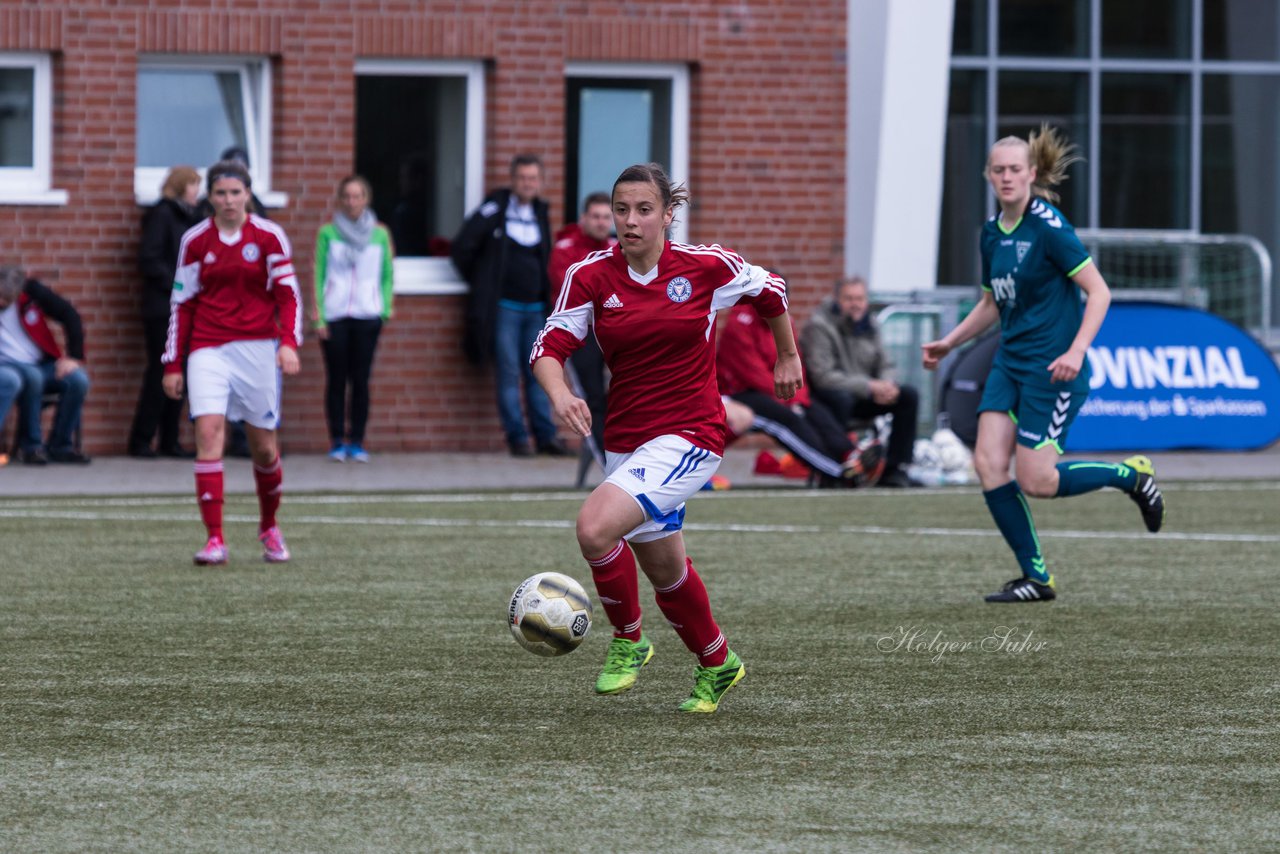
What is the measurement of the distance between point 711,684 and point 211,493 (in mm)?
4721

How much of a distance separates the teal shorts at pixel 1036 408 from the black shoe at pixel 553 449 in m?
9.17

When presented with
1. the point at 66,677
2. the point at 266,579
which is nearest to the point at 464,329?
the point at 266,579

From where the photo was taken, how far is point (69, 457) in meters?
16.8

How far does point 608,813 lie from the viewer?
5090 mm

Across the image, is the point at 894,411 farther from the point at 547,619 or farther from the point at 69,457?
the point at 547,619

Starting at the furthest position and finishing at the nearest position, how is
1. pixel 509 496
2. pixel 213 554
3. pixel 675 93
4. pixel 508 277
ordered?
pixel 675 93, pixel 508 277, pixel 509 496, pixel 213 554

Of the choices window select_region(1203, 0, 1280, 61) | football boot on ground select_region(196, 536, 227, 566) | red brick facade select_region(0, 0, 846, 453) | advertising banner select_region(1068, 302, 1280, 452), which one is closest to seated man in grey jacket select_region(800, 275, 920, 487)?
advertising banner select_region(1068, 302, 1280, 452)

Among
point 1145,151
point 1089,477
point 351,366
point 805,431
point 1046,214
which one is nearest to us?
point 1046,214

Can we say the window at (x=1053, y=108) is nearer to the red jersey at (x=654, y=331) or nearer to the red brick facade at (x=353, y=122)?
the red brick facade at (x=353, y=122)

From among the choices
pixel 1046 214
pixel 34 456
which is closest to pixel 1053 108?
pixel 34 456

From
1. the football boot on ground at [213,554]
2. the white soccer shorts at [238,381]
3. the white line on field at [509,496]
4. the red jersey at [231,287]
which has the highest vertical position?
the red jersey at [231,287]

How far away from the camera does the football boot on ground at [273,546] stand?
10.8 m

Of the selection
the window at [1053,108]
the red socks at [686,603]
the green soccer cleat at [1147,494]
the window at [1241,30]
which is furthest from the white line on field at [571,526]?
the window at [1241,30]

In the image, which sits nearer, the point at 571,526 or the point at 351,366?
the point at 571,526
